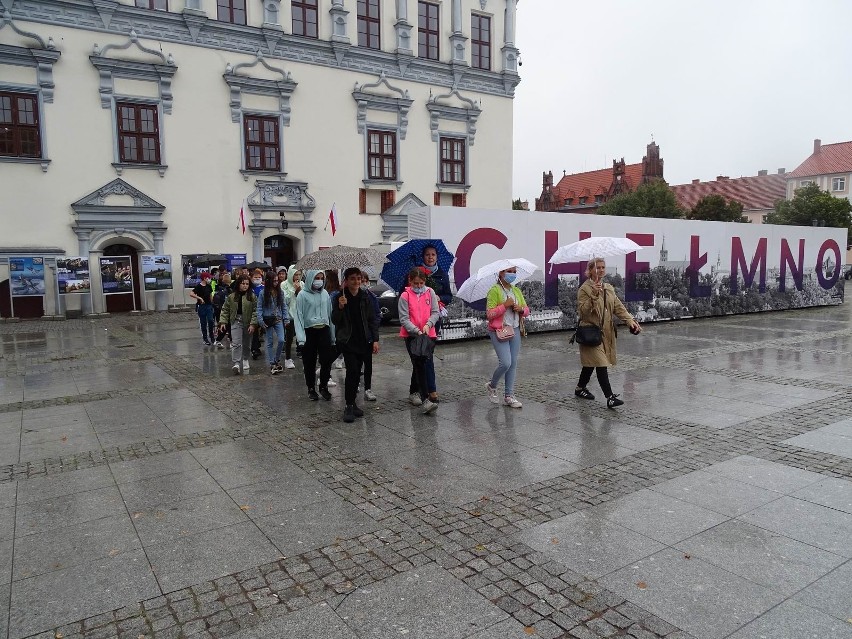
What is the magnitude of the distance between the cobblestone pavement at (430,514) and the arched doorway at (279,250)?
59.0ft

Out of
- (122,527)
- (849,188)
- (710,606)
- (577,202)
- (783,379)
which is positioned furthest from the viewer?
(577,202)

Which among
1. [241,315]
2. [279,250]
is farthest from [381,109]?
[241,315]

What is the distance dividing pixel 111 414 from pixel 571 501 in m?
5.95

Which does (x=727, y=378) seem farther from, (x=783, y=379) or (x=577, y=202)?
(x=577, y=202)

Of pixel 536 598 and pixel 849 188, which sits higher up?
pixel 849 188

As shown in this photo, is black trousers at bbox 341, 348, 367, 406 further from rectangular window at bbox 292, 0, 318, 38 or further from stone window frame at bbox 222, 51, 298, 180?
rectangular window at bbox 292, 0, 318, 38

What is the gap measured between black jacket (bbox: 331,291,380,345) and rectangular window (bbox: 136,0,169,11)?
21.7m

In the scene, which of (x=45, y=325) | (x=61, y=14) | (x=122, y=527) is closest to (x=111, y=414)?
(x=122, y=527)

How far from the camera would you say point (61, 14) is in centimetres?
2239

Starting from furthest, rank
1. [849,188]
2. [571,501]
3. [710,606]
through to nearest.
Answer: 1. [849,188]
2. [571,501]
3. [710,606]

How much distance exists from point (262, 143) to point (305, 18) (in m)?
5.69

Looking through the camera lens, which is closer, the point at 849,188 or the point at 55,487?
the point at 55,487

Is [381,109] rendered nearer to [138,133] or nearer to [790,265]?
[138,133]

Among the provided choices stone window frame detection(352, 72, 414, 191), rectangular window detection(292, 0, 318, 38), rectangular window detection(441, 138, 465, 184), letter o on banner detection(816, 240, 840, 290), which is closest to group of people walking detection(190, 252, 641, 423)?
letter o on banner detection(816, 240, 840, 290)
